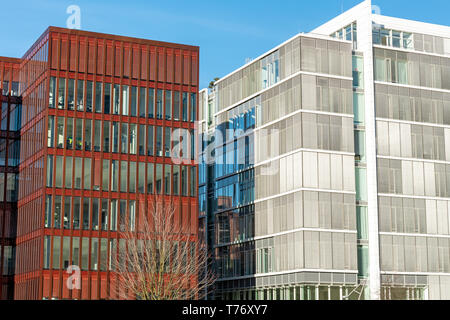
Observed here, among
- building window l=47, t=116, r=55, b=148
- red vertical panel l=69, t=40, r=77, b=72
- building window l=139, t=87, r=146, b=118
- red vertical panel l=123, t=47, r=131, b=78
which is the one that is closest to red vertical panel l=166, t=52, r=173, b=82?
building window l=139, t=87, r=146, b=118

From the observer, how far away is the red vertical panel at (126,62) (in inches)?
3000

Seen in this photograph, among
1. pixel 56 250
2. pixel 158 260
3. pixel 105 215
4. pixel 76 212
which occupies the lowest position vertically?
pixel 158 260

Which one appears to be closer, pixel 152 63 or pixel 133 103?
pixel 133 103

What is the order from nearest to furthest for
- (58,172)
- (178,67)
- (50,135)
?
(58,172)
(50,135)
(178,67)

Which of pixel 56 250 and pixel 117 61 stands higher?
pixel 117 61

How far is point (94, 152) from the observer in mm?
73625

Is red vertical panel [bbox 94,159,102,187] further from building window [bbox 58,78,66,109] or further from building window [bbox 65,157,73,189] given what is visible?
building window [bbox 58,78,66,109]

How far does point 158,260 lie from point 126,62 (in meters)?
20.2

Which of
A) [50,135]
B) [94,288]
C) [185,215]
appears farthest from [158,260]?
[50,135]

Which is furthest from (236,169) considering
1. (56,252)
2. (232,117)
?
(56,252)

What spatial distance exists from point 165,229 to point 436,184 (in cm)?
3081

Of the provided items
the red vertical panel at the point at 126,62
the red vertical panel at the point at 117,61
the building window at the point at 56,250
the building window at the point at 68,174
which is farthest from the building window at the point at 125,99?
the building window at the point at 56,250

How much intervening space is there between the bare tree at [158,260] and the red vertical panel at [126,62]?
530 inches

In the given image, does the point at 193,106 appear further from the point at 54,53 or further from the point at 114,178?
the point at 54,53
